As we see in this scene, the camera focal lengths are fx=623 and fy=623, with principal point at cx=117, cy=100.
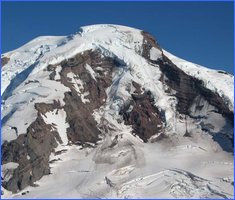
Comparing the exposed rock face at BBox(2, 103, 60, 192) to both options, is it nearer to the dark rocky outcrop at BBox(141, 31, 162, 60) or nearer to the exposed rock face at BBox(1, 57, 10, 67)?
the dark rocky outcrop at BBox(141, 31, 162, 60)

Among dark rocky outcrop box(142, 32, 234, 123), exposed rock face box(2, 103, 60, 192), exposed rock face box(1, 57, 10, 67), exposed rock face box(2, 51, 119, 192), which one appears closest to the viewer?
exposed rock face box(2, 103, 60, 192)

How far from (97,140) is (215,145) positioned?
15.9m

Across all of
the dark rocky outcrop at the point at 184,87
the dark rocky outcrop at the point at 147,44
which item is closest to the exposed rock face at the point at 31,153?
the dark rocky outcrop at the point at 184,87

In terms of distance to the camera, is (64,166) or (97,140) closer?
(64,166)

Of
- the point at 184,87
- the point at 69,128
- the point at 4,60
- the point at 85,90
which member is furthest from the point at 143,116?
the point at 4,60

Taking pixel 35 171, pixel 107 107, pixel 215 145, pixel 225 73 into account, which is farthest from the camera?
pixel 225 73

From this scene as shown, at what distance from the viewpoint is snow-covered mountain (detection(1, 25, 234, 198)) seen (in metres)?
74.9

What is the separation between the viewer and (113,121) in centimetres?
8825

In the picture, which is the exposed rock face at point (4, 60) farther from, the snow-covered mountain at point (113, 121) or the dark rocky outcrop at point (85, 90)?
the dark rocky outcrop at point (85, 90)

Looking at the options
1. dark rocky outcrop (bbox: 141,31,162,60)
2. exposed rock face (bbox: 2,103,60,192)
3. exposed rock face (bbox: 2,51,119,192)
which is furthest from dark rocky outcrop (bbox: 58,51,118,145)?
dark rocky outcrop (bbox: 141,31,162,60)

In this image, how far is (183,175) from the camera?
75312 millimetres

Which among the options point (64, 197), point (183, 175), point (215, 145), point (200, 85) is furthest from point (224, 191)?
point (200, 85)

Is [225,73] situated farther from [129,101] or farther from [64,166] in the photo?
[64,166]

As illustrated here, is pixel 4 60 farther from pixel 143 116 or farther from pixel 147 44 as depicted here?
pixel 143 116
